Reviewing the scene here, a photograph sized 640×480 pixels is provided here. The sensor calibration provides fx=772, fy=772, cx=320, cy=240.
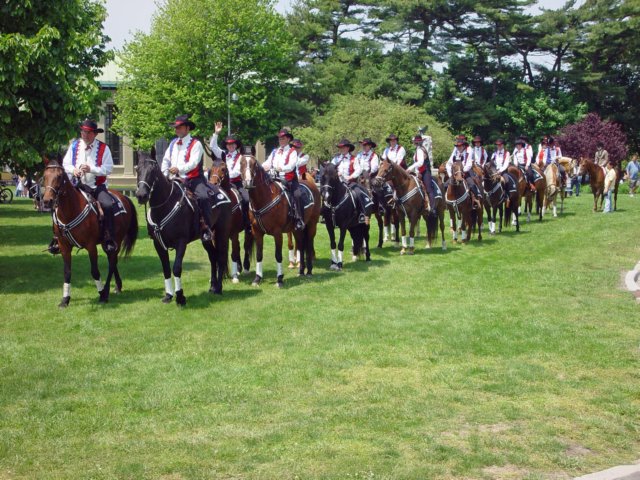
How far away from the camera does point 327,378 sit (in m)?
9.33

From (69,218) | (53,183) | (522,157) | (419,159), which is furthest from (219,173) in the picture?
(522,157)

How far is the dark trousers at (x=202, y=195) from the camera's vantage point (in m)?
14.2

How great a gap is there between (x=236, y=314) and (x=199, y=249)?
995cm

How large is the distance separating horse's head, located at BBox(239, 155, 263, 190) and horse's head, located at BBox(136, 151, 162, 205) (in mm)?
2180

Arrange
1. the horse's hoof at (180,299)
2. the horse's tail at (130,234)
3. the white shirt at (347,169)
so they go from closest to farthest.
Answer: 1. the horse's hoof at (180,299)
2. the horse's tail at (130,234)
3. the white shirt at (347,169)

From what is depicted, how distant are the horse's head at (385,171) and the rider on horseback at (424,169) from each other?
124 cm

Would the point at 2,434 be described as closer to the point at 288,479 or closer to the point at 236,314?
the point at 288,479

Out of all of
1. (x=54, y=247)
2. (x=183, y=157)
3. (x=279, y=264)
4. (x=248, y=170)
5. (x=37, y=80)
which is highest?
(x=37, y=80)

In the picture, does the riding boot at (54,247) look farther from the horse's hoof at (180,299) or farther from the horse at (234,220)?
the horse at (234,220)

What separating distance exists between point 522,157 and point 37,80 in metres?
17.9

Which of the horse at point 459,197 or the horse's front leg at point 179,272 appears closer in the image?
the horse's front leg at point 179,272

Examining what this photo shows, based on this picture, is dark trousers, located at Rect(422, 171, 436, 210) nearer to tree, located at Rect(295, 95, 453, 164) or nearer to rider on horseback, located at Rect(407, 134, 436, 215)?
rider on horseback, located at Rect(407, 134, 436, 215)

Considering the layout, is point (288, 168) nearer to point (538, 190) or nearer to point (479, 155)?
point (479, 155)

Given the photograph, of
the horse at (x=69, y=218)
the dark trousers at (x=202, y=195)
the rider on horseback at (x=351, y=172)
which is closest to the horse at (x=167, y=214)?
the dark trousers at (x=202, y=195)
